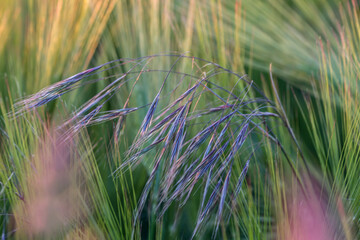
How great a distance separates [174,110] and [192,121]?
38 millimetres

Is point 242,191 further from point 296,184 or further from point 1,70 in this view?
point 1,70

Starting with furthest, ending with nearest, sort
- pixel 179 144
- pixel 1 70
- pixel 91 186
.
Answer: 1. pixel 1 70
2. pixel 91 186
3. pixel 179 144

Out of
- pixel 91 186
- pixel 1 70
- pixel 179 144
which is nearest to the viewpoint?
pixel 179 144

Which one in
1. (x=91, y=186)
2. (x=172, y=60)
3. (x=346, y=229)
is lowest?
(x=346, y=229)

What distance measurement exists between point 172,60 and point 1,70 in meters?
0.32

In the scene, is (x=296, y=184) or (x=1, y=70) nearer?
(x=296, y=184)

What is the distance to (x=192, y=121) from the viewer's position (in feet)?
2.36

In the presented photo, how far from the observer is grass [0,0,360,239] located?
2.20 ft

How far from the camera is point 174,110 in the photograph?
2.31 feet

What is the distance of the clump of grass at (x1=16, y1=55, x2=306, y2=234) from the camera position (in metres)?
0.60

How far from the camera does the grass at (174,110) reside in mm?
670

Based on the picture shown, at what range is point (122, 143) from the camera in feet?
2.46

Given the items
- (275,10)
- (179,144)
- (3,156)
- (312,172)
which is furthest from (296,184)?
(3,156)

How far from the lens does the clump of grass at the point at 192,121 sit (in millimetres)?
601
